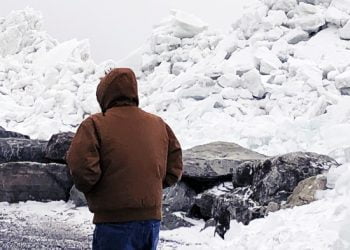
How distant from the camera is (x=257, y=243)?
4.60 meters

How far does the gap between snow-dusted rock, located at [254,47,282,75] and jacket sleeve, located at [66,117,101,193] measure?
40.0 feet

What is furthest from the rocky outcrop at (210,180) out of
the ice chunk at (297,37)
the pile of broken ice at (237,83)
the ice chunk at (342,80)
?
the ice chunk at (297,37)

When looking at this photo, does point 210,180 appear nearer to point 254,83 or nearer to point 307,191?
point 307,191

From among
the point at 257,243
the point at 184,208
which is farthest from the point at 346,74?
the point at 257,243

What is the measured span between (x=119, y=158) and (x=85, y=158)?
0.14 m

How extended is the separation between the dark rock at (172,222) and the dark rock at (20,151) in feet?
7.54

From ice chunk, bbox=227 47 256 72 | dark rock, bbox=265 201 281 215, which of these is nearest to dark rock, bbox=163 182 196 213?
dark rock, bbox=265 201 281 215

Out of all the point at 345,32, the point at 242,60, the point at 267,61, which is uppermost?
the point at 345,32

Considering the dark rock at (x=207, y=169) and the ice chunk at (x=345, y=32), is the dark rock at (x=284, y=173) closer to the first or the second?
the dark rock at (x=207, y=169)

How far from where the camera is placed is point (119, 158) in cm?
255

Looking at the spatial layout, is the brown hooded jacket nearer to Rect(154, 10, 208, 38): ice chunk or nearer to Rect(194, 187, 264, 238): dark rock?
Rect(194, 187, 264, 238): dark rock

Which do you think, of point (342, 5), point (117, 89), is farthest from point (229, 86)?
point (117, 89)

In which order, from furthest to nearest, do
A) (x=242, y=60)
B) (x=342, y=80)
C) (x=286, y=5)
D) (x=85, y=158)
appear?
1. (x=286, y=5)
2. (x=242, y=60)
3. (x=342, y=80)
4. (x=85, y=158)

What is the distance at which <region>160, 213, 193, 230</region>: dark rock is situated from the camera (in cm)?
740
